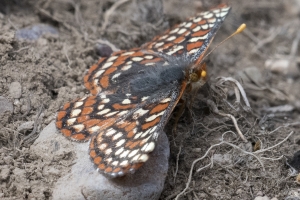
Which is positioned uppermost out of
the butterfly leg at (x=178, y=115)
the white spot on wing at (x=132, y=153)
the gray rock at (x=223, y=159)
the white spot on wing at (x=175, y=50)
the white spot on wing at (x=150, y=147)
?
the white spot on wing at (x=150, y=147)

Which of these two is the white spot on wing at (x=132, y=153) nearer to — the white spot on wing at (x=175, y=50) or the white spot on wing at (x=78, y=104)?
the white spot on wing at (x=78, y=104)

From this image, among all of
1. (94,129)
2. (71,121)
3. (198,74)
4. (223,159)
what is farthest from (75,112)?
(223,159)

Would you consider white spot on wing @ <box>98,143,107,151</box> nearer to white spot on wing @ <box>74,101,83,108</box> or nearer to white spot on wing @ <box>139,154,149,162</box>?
white spot on wing @ <box>139,154,149,162</box>

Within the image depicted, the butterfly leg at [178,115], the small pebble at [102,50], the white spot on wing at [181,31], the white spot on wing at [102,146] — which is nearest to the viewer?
the white spot on wing at [102,146]

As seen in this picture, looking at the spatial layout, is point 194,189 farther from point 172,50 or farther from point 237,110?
point 172,50

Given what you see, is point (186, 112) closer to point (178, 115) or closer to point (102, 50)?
point (178, 115)

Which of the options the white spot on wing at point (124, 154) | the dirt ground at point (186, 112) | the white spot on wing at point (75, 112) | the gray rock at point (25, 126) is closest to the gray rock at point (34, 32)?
the dirt ground at point (186, 112)

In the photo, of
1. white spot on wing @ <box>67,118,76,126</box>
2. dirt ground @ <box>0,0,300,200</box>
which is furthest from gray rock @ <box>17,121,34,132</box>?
white spot on wing @ <box>67,118,76,126</box>

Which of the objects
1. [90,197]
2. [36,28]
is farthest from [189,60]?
[36,28]
